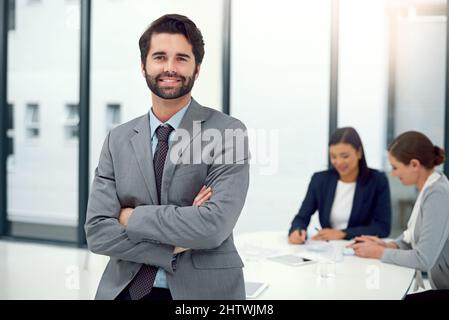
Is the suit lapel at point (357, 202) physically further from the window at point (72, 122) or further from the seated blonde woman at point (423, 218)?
the window at point (72, 122)

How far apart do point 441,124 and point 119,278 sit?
137 inches

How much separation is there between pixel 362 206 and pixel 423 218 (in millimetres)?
717

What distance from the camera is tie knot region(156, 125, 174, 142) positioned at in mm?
1475

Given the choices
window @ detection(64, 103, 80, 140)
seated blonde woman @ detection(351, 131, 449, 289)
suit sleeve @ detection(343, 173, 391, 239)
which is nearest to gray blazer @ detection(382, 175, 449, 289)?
seated blonde woman @ detection(351, 131, 449, 289)

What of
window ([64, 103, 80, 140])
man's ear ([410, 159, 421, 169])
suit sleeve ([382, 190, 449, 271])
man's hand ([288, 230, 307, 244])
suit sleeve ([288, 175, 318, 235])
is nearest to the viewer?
suit sleeve ([382, 190, 449, 271])

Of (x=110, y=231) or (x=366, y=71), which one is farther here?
(x=366, y=71)

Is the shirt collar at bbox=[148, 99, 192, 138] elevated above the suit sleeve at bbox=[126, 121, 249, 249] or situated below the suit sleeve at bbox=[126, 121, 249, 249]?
above

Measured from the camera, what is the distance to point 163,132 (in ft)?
4.87

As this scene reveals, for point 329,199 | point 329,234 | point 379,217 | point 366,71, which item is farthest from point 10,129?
point 379,217

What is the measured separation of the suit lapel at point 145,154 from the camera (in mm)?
1413

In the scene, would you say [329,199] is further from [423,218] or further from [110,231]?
[110,231]

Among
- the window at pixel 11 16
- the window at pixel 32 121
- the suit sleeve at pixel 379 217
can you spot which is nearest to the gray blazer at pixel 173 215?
the suit sleeve at pixel 379 217

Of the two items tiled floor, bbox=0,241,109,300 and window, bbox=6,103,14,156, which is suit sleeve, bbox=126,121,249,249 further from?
window, bbox=6,103,14,156

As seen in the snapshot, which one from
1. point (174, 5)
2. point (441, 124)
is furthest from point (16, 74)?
point (441, 124)
